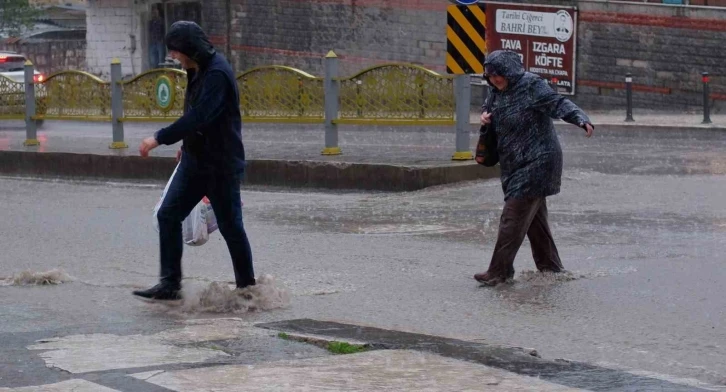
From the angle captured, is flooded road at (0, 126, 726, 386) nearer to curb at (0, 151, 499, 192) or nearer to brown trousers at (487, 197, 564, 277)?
brown trousers at (487, 197, 564, 277)

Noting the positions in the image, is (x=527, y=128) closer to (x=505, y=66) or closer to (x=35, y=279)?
(x=505, y=66)

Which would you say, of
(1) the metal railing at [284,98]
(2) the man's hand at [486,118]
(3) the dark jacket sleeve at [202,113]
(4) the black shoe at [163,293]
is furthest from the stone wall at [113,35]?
(3) the dark jacket sleeve at [202,113]

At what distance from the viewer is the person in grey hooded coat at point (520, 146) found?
826 centimetres

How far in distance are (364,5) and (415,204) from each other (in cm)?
2224

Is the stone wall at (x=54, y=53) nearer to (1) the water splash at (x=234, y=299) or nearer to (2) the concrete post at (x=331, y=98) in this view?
(2) the concrete post at (x=331, y=98)

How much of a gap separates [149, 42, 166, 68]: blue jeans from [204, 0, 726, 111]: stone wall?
278 cm

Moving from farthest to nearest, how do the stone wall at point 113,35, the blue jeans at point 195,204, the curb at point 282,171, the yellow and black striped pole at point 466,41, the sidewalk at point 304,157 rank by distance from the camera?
1. the stone wall at point 113,35
2. the yellow and black striped pole at point 466,41
3. the sidewalk at point 304,157
4. the curb at point 282,171
5. the blue jeans at point 195,204

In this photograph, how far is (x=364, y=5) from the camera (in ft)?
113

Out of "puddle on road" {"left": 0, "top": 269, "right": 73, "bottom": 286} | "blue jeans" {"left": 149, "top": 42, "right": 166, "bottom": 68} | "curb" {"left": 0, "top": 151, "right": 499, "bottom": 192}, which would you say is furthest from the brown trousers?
"blue jeans" {"left": 149, "top": 42, "right": 166, "bottom": 68}

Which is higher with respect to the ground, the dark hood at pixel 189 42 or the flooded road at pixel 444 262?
the dark hood at pixel 189 42

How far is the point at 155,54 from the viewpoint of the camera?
4016cm

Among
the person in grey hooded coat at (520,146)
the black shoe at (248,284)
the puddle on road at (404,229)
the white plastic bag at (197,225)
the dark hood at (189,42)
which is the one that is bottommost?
the puddle on road at (404,229)

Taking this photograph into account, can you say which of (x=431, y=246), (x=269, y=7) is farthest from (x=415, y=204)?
(x=269, y=7)

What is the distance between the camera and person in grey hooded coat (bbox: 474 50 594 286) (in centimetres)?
826
